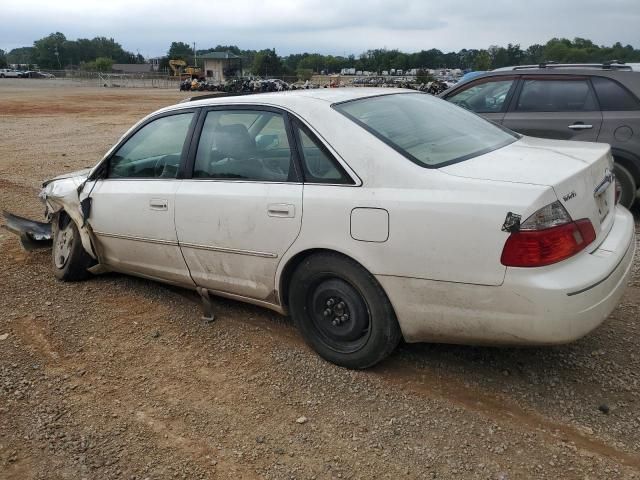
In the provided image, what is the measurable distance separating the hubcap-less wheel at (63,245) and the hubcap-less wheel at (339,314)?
2.60 meters

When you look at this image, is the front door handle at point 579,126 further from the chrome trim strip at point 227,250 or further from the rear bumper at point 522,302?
the chrome trim strip at point 227,250

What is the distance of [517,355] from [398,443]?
1.11 metres

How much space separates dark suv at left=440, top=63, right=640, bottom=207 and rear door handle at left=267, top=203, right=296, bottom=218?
4200mm

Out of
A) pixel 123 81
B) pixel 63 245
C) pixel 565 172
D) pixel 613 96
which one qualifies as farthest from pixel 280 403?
pixel 123 81

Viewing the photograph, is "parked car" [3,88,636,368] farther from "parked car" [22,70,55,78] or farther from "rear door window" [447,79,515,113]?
"parked car" [22,70,55,78]

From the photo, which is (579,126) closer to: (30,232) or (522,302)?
(522,302)

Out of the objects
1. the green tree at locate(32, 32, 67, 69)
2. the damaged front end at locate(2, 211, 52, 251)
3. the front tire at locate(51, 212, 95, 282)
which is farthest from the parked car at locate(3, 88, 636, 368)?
the green tree at locate(32, 32, 67, 69)

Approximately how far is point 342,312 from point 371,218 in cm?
63

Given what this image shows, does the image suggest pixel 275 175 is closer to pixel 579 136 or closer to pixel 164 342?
pixel 164 342

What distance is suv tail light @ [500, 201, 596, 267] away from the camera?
2.60 meters

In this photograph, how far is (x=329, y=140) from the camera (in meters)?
3.21

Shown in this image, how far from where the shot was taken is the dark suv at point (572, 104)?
6055 mm

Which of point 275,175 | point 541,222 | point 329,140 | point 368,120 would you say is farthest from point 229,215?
point 541,222

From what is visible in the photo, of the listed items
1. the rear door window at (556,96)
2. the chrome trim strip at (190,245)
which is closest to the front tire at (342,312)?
the chrome trim strip at (190,245)
